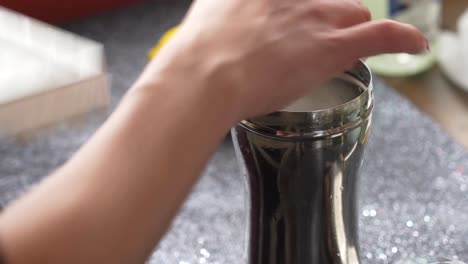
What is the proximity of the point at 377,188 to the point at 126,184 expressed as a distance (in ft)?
1.12

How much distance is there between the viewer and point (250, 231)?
425 mm

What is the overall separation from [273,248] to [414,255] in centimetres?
15

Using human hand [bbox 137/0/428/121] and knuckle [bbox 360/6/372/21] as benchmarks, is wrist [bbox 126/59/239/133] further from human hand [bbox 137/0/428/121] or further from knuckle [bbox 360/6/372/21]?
knuckle [bbox 360/6/372/21]

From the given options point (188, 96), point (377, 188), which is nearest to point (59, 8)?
point (377, 188)

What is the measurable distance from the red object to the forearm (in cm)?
63

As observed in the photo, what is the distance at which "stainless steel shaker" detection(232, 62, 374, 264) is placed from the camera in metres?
0.35

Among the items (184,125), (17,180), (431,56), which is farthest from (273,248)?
(431,56)

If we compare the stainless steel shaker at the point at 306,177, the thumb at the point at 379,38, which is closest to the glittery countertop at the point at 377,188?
the stainless steel shaker at the point at 306,177

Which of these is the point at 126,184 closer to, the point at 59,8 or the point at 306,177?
the point at 306,177

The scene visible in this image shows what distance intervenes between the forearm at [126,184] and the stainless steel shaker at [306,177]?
45mm

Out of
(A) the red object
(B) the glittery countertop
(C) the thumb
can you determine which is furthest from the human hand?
(A) the red object

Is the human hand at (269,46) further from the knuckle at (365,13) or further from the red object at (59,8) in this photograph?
the red object at (59,8)

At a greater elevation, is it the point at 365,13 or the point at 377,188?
the point at 365,13

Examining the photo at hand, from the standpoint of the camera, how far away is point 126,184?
299mm
